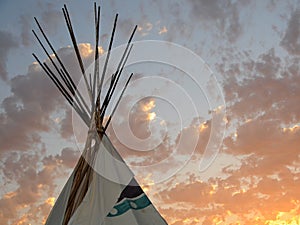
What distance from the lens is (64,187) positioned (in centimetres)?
723

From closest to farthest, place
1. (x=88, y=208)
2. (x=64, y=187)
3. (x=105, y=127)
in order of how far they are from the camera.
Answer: (x=88, y=208), (x=64, y=187), (x=105, y=127)

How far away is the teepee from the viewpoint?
679 centimetres

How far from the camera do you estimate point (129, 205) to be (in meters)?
7.03

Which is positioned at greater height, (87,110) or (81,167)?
(87,110)

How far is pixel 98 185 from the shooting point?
700 centimetres

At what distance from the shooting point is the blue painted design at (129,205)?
6864 millimetres

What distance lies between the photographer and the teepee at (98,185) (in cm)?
679

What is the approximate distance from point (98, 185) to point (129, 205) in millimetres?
486

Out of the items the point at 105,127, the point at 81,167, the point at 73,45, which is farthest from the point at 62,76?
the point at 81,167

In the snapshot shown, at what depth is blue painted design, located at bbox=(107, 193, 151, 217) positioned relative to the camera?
6864 mm

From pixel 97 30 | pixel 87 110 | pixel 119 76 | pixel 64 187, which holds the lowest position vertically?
pixel 64 187

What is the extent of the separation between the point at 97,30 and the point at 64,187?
246cm

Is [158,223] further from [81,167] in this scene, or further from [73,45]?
[73,45]

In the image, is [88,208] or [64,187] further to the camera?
[64,187]
